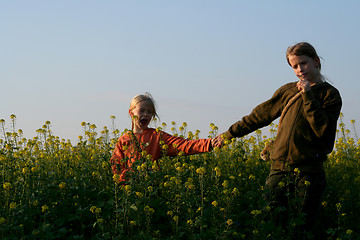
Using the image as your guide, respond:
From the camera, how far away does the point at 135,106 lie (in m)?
5.56

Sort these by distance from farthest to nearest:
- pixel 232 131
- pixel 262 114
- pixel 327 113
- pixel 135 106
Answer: pixel 135 106, pixel 232 131, pixel 262 114, pixel 327 113

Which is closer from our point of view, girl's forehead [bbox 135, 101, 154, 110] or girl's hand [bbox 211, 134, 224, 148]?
girl's hand [bbox 211, 134, 224, 148]

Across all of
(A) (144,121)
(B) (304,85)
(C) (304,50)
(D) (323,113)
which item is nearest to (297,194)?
(D) (323,113)

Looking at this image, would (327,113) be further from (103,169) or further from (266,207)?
→ (103,169)

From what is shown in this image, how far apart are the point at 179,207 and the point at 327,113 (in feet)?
5.66

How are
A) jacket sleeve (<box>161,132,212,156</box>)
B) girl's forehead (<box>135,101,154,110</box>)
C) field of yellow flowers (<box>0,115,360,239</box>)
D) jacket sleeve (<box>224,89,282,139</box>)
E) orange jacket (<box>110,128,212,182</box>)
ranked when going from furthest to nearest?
girl's forehead (<box>135,101,154,110</box>) → jacket sleeve (<box>161,132,212,156</box>) → orange jacket (<box>110,128,212,182</box>) → jacket sleeve (<box>224,89,282,139</box>) → field of yellow flowers (<box>0,115,360,239</box>)

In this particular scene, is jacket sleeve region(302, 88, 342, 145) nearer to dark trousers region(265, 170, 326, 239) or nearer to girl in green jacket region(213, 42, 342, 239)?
girl in green jacket region(213, 42, 342, 239)

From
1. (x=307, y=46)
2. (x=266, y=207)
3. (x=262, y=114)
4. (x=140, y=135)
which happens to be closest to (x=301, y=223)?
(x=266, y=207)

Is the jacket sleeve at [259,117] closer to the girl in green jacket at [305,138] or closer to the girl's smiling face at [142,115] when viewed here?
the girl in green jacket at [305,138]

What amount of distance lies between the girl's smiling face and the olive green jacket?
1.80 meters

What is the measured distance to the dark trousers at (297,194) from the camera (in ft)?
13.9

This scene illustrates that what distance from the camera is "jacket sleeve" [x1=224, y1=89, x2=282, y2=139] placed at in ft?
15.6

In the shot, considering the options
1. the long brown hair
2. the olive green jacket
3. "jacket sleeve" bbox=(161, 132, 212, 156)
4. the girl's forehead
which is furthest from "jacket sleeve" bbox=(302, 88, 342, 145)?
the girl's forehead

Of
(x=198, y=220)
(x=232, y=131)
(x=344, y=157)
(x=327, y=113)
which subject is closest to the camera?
(x=198, y=220)
